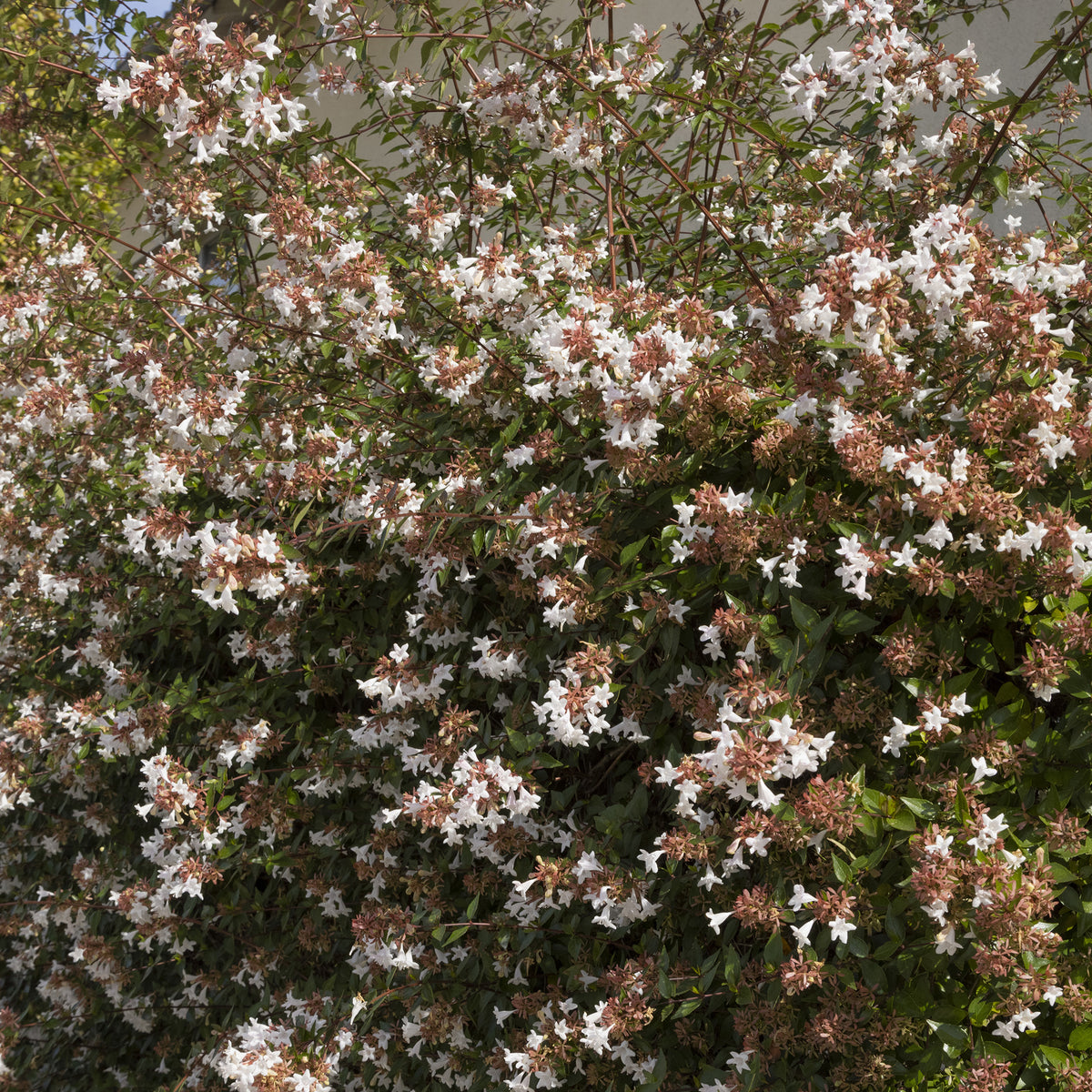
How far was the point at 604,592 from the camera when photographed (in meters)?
1.73

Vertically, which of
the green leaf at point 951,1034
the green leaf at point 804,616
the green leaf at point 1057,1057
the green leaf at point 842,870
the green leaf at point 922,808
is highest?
the green leaf at point 804,616

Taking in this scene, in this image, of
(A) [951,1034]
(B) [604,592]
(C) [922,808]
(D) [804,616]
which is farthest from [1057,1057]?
(B) [604,592]

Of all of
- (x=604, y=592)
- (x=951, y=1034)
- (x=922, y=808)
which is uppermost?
(x=604, y=592)

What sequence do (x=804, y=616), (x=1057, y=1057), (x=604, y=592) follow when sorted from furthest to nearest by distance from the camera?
(x=604, y=592), (x=804, y=616), (x=1057, y=1057)

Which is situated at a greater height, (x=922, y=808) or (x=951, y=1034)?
(x=922, y=808)

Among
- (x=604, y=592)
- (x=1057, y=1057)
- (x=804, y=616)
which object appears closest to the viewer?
(x=1057, y=1057)

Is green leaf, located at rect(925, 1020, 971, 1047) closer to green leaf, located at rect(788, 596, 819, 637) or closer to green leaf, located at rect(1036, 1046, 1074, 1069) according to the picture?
green leaf, located at rect(1036, 1046, 1074, 1069)

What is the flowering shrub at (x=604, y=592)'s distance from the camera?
57.6 inches

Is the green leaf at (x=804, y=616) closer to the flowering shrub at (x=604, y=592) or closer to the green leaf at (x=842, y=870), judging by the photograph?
the flowering shrub at (x=604, y=592)

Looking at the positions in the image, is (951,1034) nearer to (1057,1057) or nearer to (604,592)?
(1057,1057)

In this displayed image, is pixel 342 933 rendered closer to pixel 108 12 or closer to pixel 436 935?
pixel 436 935

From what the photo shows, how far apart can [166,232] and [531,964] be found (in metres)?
2.36

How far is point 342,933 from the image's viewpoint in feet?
8.29

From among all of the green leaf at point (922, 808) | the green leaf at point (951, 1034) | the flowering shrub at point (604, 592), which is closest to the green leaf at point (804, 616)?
the flowering shrub at point (604, 592)
